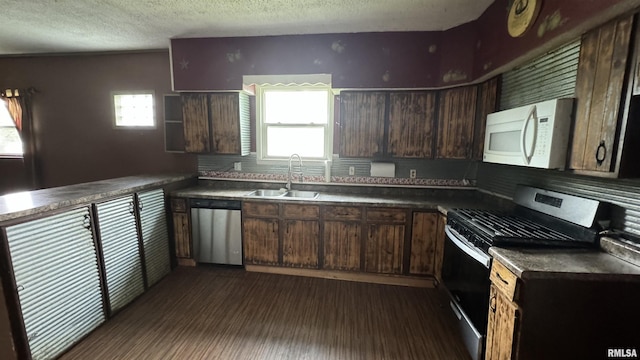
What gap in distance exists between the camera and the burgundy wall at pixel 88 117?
11.9 feet

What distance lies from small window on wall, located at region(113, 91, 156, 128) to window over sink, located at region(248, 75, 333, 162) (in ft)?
5.11

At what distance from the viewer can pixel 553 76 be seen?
68.9 inches

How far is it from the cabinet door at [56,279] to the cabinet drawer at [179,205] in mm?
999

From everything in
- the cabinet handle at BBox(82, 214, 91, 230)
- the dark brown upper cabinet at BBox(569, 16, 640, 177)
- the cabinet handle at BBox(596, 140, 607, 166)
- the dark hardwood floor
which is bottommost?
the dark hardwood floor

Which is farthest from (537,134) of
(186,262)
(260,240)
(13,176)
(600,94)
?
(13,176)

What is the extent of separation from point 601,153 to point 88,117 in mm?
5317

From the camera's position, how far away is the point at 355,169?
3.25 meters

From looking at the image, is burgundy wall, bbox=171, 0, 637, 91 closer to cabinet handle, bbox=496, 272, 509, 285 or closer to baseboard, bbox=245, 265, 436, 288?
cabinet handle, bbox=496, 272, 509, 285

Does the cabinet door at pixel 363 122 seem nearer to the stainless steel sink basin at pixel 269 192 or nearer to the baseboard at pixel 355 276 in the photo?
the stainless steel sink basin at pixel 269 192

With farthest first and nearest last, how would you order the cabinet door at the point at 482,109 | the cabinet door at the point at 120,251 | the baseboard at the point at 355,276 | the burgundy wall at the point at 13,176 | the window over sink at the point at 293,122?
the burgundy wall at the point at 13,176 → the window over sink at the point at 293,122 → the baseboard at the point at 355,276 → the cabinet door at the point at 482,109 → the cabinet door at the point at 120,251

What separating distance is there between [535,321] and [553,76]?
1506 millimetres

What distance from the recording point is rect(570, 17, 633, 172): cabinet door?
129 cm

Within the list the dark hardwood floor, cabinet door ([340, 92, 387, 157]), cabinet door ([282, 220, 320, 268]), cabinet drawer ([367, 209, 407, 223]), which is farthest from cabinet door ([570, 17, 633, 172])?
cabinet door ([282, 220, 320, 268])

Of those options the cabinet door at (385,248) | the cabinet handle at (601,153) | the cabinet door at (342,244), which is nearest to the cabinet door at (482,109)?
the cabinet door at (385,248)
